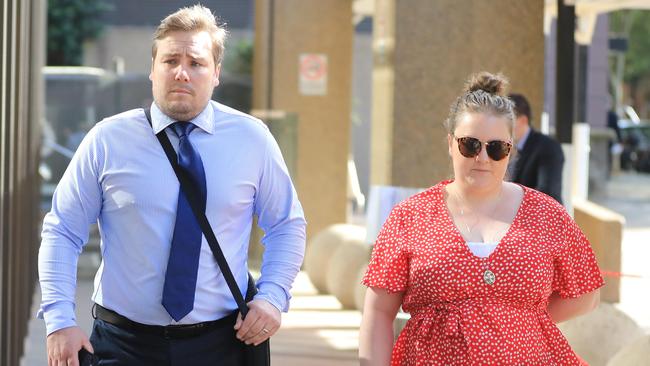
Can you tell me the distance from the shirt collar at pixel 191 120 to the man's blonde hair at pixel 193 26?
0.17 m

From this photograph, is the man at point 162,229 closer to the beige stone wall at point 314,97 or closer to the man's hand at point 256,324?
the man's hand at point 256,324

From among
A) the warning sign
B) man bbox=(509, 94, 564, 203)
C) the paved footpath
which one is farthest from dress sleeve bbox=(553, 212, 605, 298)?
the warning sign

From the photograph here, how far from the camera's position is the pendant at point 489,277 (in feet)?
12.6

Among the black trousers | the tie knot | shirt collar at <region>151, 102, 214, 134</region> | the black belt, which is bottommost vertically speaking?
the black trousers

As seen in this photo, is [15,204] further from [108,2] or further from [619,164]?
[619,164]

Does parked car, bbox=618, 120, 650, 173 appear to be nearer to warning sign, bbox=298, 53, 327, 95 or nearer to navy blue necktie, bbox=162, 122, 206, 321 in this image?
warning sign, bbox=298, 53, 327, 95

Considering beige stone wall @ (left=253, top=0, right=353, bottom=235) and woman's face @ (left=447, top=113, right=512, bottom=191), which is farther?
beige stone wall @ (left=253, top=0, right=353, bottom=235)

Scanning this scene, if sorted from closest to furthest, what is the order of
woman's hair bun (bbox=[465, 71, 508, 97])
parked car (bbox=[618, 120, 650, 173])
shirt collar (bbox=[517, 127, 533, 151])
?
woman's hair bun (bbox=[465, 71, 508, 97])
shirt collar (bbox=[517, 127, 533, 151])
parked car (bbox=[618, 120, 650, 173])

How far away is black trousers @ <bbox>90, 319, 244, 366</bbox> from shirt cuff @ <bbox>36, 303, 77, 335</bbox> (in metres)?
0.14

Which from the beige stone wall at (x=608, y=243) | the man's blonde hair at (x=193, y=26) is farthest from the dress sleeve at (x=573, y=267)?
the beige stone wall at (x=608, y=243)

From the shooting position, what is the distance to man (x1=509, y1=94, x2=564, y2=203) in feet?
24.8

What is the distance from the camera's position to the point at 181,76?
3947 millimetres

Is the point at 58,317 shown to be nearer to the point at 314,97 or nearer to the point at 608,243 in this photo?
the point at 608,243

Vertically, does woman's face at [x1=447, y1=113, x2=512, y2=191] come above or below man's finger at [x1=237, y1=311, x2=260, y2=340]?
above
